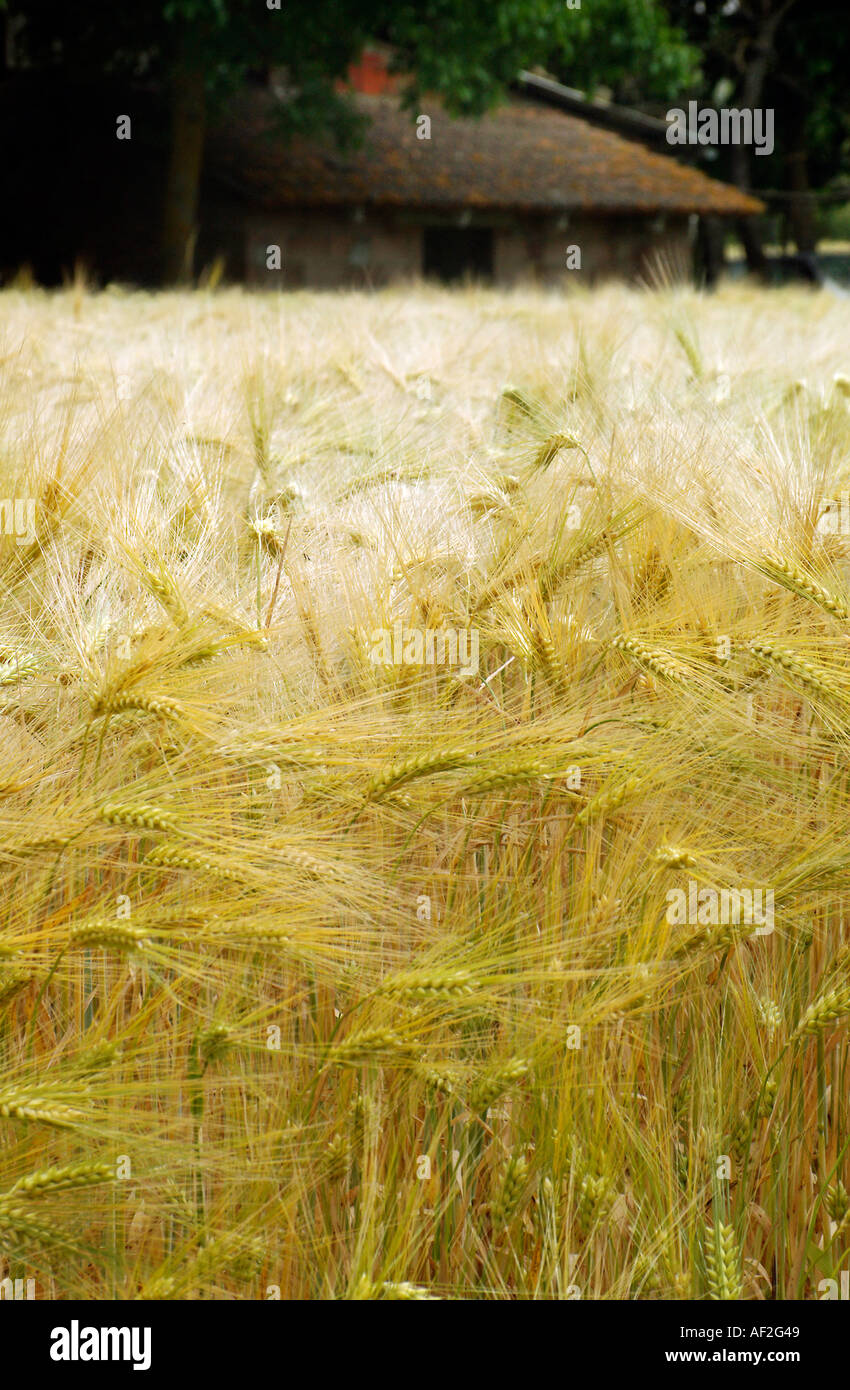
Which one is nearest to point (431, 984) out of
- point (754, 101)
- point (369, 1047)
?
point (369, 1047)

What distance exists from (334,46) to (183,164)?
2059 millimetres

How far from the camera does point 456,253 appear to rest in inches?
742

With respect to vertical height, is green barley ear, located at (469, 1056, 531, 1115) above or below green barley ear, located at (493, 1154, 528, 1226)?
above

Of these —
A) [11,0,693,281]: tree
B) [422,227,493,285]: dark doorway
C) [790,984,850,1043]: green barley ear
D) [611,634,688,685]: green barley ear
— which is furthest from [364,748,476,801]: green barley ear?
[422,227,493,285]: dark doorway

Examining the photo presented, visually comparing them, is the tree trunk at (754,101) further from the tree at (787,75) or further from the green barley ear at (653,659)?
the green barley ear at (653,659)

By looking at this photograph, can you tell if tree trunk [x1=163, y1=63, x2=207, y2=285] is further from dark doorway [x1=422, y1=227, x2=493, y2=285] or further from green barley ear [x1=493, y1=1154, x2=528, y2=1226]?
green barley ear [x1=493, y1=1154, x2=528, y2=1226]

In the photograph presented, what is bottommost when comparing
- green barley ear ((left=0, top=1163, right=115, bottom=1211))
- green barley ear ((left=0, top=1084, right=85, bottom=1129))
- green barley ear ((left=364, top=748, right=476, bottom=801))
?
green barley ear ((left=0, top=1163, right=115, bottom=1211))

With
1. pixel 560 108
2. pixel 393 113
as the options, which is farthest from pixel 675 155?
pixel 393 113

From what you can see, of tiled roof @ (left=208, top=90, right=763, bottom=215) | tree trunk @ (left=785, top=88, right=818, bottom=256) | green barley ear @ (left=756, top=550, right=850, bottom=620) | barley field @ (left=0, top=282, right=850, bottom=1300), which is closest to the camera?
barley field @ (left=0, top=282, right=850, bottom=1300)

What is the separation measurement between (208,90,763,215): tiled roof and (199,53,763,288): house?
0.09ft

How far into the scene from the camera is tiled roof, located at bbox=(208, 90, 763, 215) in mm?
15492

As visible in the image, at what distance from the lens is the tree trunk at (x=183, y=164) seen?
536 inches

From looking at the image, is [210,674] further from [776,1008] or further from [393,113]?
[393,113]

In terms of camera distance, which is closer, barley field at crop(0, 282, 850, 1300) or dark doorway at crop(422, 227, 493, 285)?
barley field at crop(0, 282, 850, 1300)
